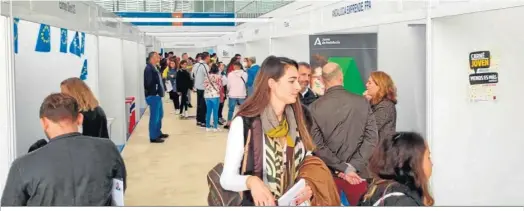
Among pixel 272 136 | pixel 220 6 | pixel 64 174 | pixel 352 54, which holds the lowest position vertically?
pixel 64 174

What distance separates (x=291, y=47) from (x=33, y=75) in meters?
4.33

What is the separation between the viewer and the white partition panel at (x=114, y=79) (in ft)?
25.5

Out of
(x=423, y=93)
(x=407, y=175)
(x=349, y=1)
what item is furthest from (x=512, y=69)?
(x=407, y=175)

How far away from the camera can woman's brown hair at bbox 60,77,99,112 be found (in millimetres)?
3891

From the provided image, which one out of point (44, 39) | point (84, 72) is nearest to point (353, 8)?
point (44, 39)

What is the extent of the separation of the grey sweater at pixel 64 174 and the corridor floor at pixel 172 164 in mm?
2746

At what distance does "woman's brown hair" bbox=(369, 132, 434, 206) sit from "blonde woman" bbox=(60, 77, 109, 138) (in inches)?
95.0

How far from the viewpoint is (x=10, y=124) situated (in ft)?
11.0

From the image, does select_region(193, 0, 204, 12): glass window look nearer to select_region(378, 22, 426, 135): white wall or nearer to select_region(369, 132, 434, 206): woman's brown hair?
select_region(378, 22, 426, 135): white wall

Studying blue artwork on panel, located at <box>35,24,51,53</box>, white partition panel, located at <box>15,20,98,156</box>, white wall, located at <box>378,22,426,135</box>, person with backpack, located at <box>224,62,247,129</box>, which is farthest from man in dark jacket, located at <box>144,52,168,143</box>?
white wall, located at <box>378,22,426,135</box>

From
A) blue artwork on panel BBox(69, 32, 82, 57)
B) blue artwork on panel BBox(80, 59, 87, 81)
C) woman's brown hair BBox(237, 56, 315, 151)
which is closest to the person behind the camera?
woman's brown hair BBox(237, 56, 315, 151)

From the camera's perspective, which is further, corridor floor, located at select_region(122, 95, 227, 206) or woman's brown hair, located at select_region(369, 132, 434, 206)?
corridor floor, located at select_region(122, 95, 227, 206)

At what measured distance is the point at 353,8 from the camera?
507cm

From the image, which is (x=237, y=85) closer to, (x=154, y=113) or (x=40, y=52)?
(x=154, y=113)
